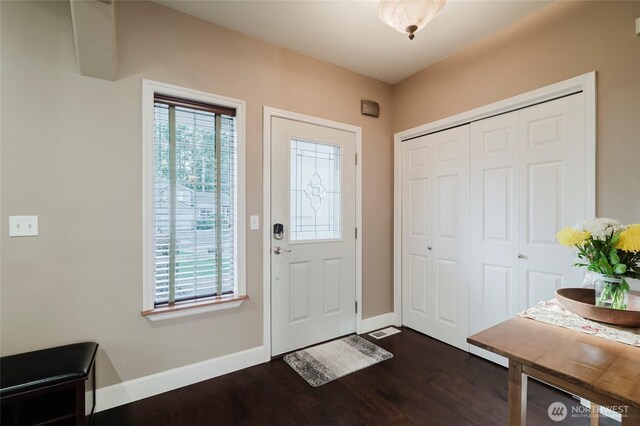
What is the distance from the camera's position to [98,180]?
1.83 metres

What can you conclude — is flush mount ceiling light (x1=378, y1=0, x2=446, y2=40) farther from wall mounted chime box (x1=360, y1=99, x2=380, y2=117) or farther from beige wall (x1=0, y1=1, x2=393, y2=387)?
wall mounted chime box (x1=360, y1=99, x2=380, y2=117)

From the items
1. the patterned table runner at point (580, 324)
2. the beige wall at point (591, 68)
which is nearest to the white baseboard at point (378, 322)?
the patterned table runner at point (580, 324)

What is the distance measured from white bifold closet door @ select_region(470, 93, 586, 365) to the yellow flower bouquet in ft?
2.80

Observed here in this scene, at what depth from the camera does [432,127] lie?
281cm

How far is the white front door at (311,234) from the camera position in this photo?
98.7 inches

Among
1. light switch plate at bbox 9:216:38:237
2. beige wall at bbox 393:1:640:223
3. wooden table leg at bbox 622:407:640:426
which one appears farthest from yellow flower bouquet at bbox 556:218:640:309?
light switch plate at bbox 9:216:38:237

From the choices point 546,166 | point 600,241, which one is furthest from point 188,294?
point 546,166

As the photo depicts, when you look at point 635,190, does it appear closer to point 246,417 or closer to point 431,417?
point 431,417

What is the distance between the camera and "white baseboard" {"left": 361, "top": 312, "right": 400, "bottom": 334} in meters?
3.00

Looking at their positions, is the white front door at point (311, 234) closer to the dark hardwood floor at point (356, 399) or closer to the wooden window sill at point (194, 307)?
the wooden window sill at point (194, 307)

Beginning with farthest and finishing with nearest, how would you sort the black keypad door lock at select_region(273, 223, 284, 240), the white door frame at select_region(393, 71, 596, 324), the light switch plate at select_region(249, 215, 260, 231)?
the black keypad door lock at select_region(273, 223, 284, 240)
the light switch plate at select_region(249, 215, 260, 231)
the white door frame at select_region(393, 71, 596, 324)

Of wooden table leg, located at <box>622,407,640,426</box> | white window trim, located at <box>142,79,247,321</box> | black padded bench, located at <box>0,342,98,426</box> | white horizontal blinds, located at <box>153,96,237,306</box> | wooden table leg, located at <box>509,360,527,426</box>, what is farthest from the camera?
white horizontal blinds, located at <box>153,96,237,306</box>

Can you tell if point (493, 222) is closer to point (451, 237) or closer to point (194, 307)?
point (451, 237)

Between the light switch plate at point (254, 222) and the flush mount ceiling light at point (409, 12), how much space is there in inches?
65.3
